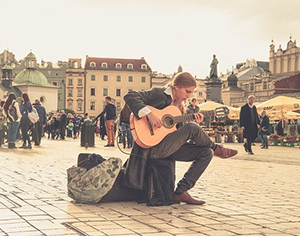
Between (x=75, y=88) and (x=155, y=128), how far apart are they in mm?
117486

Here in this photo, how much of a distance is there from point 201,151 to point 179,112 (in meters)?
0.48

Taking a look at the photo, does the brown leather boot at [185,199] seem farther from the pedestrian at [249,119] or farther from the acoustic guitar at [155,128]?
the pedestrian at [249,119]

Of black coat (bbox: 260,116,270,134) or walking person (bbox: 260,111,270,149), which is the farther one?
black coat (bbox: 260,116,270,134)

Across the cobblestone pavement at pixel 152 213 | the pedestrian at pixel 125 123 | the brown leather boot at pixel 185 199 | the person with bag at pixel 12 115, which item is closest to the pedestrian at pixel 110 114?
the pedestrian at pixel 125 123

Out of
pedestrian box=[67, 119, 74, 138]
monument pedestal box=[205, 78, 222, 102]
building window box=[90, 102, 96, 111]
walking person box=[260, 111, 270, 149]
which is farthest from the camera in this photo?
building window box=[90, 102, 96, 111]

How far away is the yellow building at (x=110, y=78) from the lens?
122188 millimetres

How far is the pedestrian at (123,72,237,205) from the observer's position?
610cm

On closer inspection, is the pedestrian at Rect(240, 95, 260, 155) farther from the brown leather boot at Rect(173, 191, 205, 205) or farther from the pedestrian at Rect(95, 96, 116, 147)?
the brown leather boot at Rect(173, 191, 205, 205)

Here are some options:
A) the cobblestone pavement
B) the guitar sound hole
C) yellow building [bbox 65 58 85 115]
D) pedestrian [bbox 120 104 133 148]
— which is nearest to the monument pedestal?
pedestrian [bbox 120 104 133 148]

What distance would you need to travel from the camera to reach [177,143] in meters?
6.11

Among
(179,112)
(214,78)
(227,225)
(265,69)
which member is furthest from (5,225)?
(265,69)

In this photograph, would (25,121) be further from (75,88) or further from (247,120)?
(75,88)

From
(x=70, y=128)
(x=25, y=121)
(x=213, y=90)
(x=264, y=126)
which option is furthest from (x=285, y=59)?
(x=25, y=121)

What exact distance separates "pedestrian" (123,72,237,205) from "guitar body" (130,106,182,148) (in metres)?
0.04
